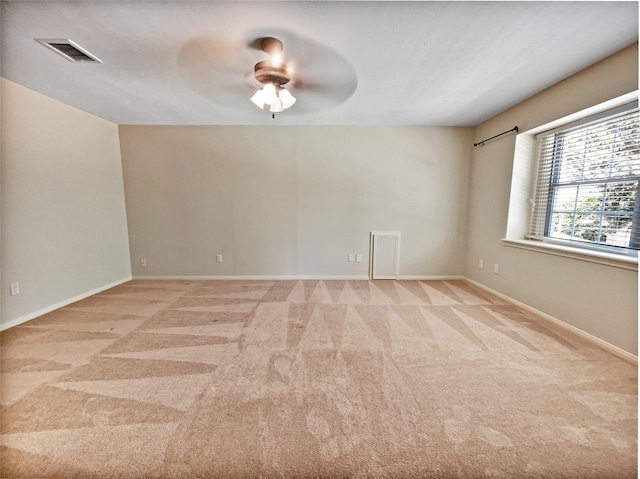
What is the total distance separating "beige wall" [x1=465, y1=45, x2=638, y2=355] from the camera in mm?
1759

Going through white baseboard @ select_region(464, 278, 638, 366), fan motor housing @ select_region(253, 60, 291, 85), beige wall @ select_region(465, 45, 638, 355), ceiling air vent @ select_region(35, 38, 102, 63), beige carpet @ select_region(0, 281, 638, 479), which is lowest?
beige carpet @ select_region(0, 281, 638, 479)

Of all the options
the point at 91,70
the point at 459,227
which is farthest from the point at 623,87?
the point at 91,70

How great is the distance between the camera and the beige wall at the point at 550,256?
1759mm

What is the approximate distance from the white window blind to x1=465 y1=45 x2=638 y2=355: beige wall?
259 mm

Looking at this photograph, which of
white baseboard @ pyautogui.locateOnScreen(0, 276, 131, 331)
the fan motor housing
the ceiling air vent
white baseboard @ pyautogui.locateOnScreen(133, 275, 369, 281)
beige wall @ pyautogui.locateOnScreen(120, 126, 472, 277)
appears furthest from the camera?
Answer: white baseboard @ pyautogui.locateOnScreen(133, 275, 369, 281)

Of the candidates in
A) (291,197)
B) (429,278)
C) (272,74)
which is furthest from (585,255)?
(291,197)

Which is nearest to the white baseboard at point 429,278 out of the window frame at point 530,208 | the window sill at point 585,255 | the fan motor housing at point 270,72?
the window frame at point 530,208

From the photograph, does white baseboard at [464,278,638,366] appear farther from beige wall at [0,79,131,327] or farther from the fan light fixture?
beige wall at [0,79,131,327]

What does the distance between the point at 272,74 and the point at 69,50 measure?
5.45 ft

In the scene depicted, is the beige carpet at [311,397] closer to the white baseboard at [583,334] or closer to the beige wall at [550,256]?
the white baseboard at [583,334]

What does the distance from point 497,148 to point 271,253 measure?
12.2 ft

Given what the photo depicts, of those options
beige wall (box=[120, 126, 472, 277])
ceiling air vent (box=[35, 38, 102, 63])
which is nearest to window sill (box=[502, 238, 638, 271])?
beige wall (box=[120, 126, 472, 277])

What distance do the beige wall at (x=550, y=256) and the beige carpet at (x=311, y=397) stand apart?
0.25 metres

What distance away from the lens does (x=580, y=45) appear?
168 cm
